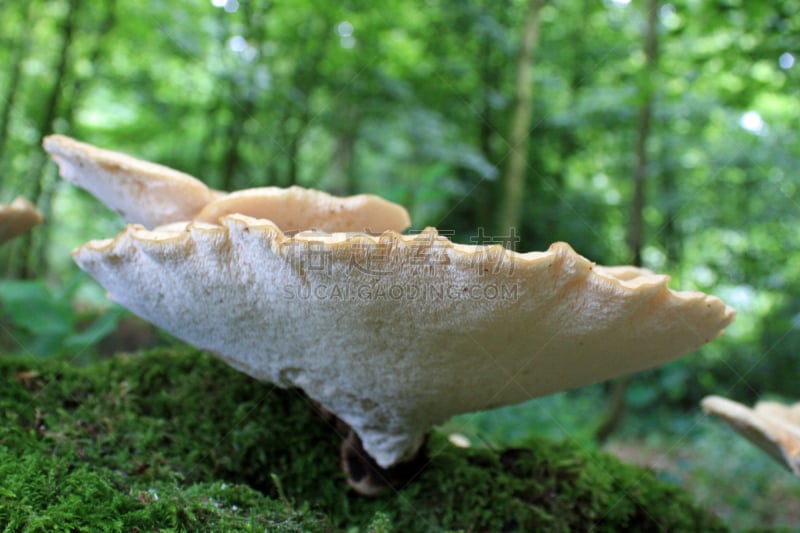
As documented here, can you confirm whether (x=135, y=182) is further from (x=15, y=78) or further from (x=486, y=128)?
(x=486, y=128)

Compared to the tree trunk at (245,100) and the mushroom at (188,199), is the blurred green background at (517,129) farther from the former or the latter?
the mushroom at (188,199)

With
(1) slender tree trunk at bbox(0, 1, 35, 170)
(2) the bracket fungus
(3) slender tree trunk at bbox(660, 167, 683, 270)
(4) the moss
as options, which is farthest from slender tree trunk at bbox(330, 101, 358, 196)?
(2) the bracket fungus

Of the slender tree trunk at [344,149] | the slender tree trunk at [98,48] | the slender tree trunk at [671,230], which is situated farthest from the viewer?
the slender tree trunk at [671,230]

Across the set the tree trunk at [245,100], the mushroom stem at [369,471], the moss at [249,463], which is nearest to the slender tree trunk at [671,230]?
the tree trunk at [245,100]

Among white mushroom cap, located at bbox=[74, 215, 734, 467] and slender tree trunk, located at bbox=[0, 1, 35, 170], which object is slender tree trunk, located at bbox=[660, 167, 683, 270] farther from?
slender tree trunk, located at bbox=[0, 1, 35, 170]

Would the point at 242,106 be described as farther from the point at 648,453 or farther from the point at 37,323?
the point at 648,453

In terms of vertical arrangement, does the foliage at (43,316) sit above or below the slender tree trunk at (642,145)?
below
